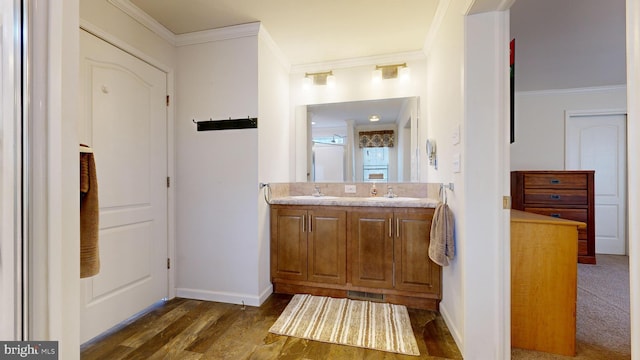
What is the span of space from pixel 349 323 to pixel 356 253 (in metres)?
0.57

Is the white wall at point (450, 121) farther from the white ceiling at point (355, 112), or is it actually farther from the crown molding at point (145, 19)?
the crown molding at point (145, 19)

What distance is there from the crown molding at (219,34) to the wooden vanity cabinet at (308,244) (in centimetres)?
161

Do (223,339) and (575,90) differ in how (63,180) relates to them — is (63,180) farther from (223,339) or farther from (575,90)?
(575,90)

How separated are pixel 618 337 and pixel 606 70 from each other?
308cm

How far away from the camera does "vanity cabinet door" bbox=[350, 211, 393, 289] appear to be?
2264mm

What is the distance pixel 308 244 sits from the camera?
2.42m

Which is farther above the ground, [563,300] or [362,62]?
[362,62]

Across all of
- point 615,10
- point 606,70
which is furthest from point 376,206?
point 606,70

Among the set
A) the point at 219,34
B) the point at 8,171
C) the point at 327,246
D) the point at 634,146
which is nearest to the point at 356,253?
the point at 327,246

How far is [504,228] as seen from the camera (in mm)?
1444

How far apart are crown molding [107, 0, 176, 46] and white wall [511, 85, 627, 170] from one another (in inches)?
179

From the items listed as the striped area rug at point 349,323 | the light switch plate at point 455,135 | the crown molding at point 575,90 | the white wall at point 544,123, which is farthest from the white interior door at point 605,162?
the striped area rug at point 349,323

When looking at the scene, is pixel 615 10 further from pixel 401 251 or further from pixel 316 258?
pixel 316 258

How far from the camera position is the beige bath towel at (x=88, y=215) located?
0.96 meters
